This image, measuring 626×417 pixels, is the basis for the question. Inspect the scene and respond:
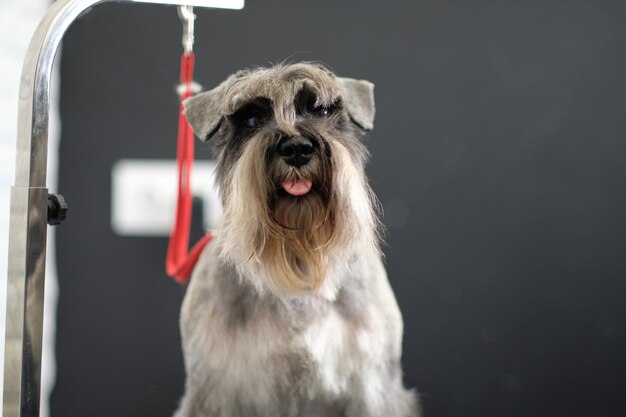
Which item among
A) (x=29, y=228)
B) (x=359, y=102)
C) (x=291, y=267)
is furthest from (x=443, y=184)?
(x=29, y=228)

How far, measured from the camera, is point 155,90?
1.87 metres

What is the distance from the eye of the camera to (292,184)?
3.81ft

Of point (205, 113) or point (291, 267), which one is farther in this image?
point (205, 113)

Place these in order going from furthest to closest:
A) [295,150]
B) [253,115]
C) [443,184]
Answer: [443,184], [253,115], [295,150]

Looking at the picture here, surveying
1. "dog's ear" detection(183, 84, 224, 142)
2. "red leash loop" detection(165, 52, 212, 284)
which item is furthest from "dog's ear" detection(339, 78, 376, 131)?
"red leash loop" detection(165, 52, 212, 284)


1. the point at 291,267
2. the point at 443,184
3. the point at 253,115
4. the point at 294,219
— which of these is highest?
the point at 253,115

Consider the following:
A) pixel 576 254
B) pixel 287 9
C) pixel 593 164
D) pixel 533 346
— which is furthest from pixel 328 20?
pixel 533 346

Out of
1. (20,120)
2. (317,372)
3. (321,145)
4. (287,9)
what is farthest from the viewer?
(287,9)

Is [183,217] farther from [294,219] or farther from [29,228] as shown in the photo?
[29,228]

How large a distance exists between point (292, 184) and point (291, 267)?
0.19 metres

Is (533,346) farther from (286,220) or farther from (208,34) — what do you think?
(208,34)

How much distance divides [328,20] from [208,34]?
380 millimetres

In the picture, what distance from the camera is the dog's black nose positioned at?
3.72 feet

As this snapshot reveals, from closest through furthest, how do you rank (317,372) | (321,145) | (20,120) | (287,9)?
(20,120) < (321,145) < (317,372) < (287,9)
